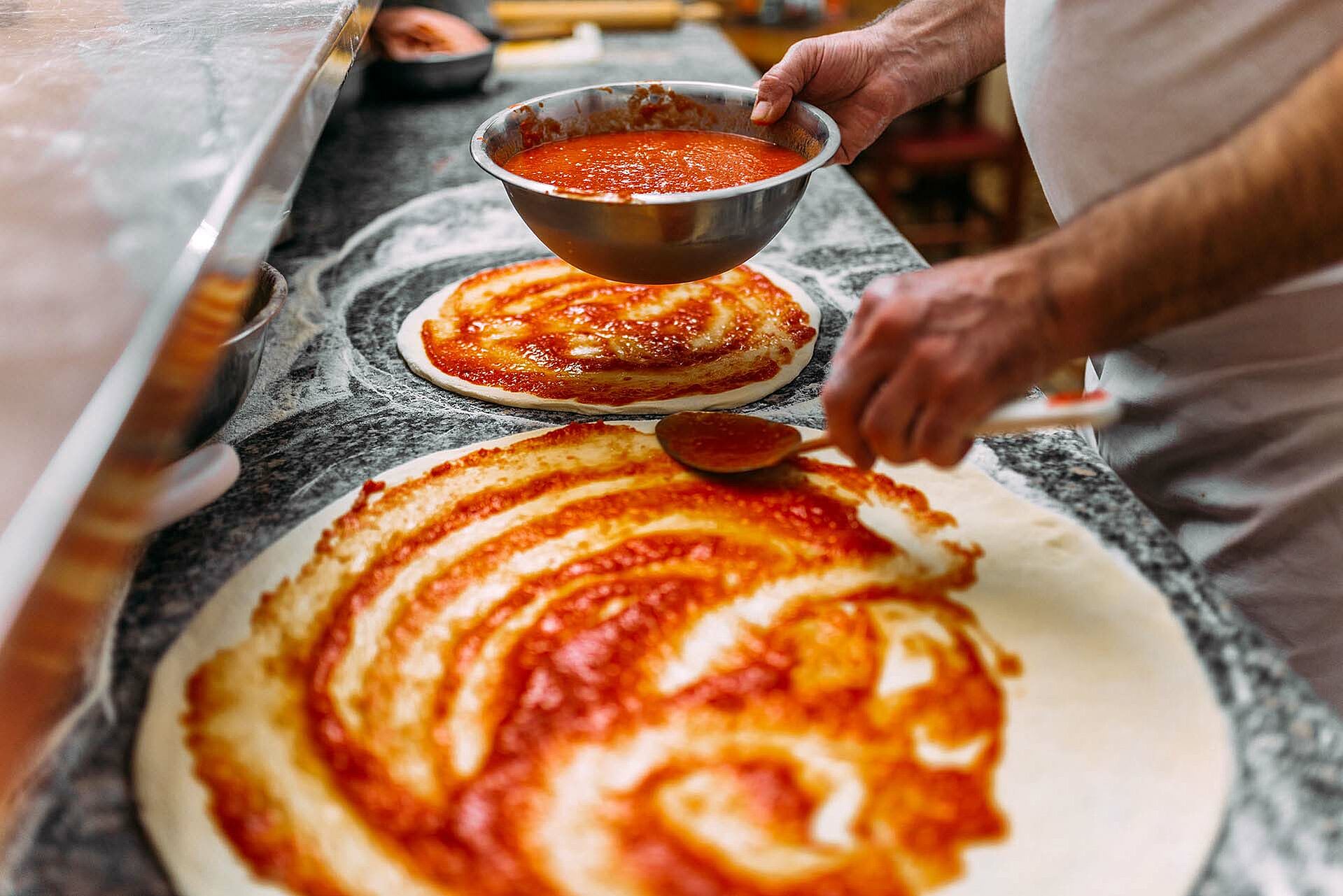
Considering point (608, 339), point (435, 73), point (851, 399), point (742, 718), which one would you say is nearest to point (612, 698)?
point (742, 718)

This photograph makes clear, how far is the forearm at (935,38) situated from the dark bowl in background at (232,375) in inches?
43.5

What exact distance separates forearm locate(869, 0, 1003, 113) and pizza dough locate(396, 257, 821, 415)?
42cm

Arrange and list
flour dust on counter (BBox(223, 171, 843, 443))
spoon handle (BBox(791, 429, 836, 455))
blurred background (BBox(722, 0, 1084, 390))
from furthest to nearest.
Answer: blurred background (BBox(722, 0, 1084, 390)) < flour dust on counter (BBox(223, 171, 843, 443)) < spoon handle (BBox(791, 429, 836, 455))

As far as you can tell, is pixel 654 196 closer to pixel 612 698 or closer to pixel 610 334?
pixel 610 334

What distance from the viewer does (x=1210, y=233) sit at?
842 millimetres

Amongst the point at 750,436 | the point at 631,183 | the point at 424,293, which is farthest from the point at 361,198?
the point at 750,436

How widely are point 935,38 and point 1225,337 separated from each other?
767 mm

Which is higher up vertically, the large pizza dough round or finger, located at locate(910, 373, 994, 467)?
finger, located at locate(910, 373, 994, 467)

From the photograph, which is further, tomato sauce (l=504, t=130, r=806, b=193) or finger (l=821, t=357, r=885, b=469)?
tomato sauce (l=504, t=130, r=806, b=193)

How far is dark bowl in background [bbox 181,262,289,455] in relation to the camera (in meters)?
1.10

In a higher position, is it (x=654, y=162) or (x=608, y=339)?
(x=654, y=162)

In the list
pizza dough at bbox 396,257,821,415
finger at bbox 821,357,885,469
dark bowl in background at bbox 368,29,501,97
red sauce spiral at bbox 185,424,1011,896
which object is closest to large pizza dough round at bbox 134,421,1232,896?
red sauce spiral at bbox 185,424,1011,896

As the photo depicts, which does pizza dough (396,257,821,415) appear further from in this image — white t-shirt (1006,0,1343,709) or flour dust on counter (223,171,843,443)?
white t-shirt (1006,0,1343,709)

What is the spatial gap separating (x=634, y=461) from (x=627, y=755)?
→ 46cm
